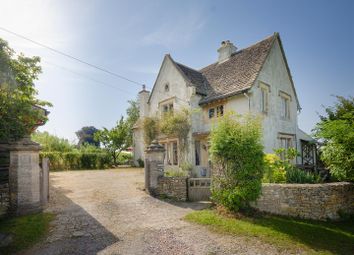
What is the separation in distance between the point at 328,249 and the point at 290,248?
1002 millimetres

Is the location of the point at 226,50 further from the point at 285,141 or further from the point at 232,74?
the point at 285,141

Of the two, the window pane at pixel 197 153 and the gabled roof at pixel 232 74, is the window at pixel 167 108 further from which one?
the window pane at pixel 197 153

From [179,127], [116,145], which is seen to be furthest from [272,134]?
[116,145]

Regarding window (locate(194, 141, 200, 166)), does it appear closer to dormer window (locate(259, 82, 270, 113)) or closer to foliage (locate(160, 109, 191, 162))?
foliage (locate(160, 109, 191, 162))

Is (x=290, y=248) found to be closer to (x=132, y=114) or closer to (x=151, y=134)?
(x=151, y=134)

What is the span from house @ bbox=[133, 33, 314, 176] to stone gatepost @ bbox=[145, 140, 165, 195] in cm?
542

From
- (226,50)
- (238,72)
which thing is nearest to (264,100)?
(238,72)

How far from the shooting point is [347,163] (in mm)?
8469

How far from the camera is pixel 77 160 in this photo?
25.4 m

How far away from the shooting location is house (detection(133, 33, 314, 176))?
51.9 feet

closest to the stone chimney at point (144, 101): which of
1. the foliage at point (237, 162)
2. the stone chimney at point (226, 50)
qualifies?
the stone chimney at point (226, 50)

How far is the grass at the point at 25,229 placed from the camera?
5902 mm

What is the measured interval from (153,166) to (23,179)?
214 inches

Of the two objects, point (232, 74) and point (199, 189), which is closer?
point (199, 189)
